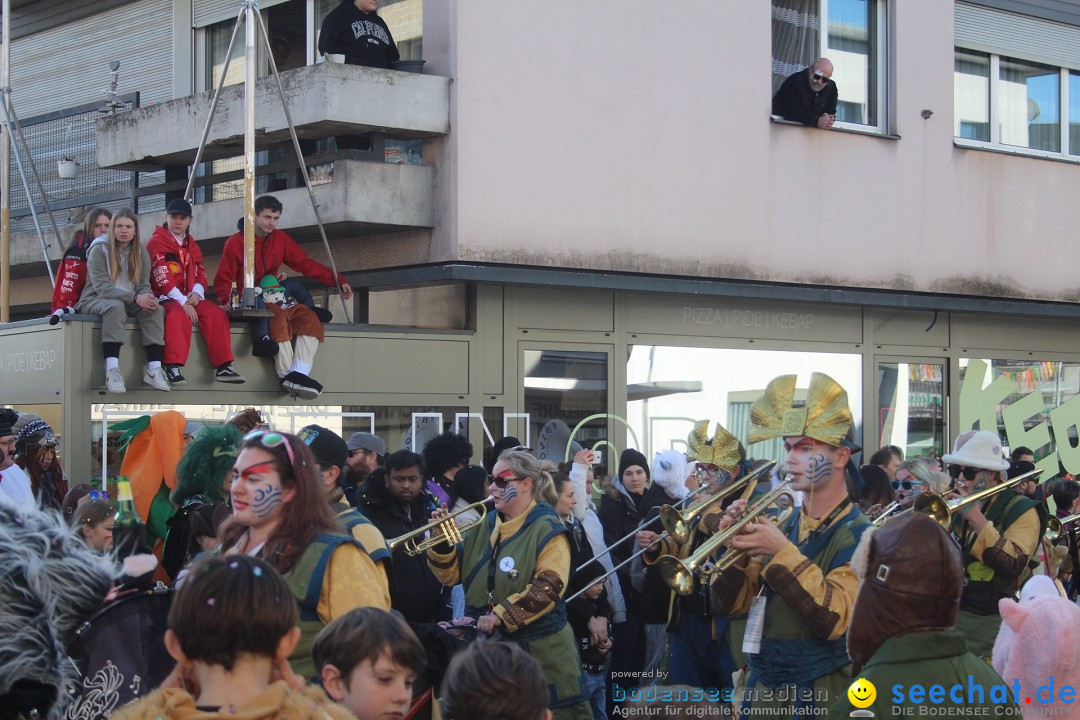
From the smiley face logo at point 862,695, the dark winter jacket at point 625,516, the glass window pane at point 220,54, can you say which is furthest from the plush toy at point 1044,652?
the glass window pane at point 220,54

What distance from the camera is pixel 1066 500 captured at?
37.5 ft

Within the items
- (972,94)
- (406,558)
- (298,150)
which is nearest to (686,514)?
(406,558)

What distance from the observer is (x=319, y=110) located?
11.9 metres

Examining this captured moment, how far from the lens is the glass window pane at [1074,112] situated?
57.7 feet

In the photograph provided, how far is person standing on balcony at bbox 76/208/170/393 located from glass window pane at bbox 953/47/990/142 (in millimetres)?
10387

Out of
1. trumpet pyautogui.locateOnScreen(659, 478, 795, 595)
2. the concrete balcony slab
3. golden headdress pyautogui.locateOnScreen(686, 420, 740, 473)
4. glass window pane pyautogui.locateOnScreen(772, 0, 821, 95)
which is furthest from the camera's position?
glass window pane pyautogui.locateOnScreen(772, 0, 821, 95)

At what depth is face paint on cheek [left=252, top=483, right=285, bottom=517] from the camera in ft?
14.9

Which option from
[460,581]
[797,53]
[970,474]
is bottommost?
[460,581]

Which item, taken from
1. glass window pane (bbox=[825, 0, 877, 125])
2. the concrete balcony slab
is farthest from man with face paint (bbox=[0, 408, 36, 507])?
glass window pane (bbox=[825, 0, 877, 125])

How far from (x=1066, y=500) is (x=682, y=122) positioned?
16.9 feet

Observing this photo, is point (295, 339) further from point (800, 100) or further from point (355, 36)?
point (800, 100)

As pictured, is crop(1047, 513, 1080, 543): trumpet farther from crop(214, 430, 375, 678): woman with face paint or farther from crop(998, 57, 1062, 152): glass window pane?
crop(998, 57, 1062, 152): glass window pane

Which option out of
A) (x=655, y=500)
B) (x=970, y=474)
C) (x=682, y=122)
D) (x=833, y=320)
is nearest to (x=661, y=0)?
(x=682, y=122)

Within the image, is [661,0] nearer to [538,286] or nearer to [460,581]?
[538,286]
